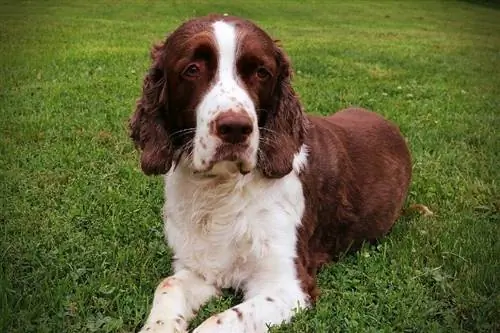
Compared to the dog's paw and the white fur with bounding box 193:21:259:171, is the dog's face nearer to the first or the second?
the white fur with bounding box 193:21:259:171

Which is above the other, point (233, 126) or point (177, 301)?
point (233, 126)

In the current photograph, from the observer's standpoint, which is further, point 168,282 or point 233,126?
point 168,282

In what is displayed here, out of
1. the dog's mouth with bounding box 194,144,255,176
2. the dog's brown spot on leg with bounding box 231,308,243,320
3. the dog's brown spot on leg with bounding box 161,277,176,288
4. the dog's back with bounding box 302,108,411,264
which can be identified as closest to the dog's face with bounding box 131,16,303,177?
the dog's mouth with bounding box 194,144,255,176

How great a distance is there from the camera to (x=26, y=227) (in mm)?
4352

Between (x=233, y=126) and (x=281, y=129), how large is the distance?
2.25 feet

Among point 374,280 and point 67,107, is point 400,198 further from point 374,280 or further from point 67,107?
point 67,107

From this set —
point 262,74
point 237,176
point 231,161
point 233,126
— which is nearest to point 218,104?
point 233,126

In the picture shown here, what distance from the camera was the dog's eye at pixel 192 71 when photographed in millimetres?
3455

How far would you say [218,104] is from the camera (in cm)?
323

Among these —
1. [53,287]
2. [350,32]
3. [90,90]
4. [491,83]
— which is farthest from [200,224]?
[350,32]

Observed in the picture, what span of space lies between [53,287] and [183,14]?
9.43 m

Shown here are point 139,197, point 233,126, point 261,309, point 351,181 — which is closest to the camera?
point 233,126

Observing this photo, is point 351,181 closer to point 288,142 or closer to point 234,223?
point 288,142

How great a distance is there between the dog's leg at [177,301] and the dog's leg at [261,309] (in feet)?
0.56
